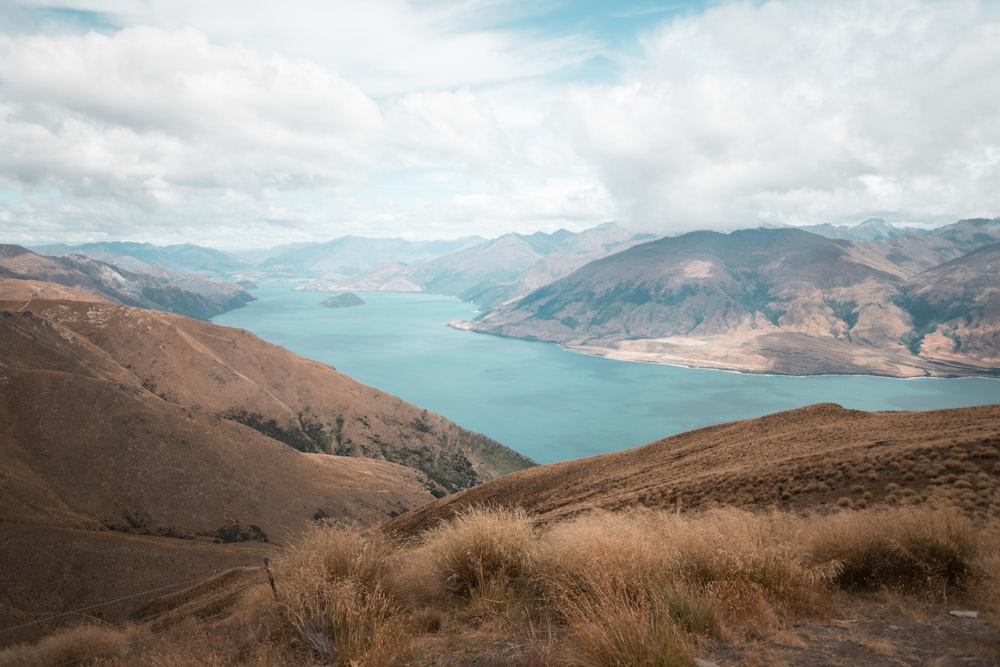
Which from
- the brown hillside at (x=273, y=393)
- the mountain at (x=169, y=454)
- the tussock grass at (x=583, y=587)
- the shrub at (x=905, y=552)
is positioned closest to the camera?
the tussock grass at (x=583, y=587)

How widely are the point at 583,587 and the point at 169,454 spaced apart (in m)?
76.4

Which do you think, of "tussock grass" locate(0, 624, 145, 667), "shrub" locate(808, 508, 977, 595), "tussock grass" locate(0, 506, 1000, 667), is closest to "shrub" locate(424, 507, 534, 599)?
"tussock grass" locate(0, 506, 1000, 667)

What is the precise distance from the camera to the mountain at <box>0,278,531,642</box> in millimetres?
42875

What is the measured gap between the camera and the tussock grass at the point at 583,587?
17.5 ft

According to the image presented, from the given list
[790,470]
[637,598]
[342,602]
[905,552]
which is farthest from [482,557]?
[790,470]

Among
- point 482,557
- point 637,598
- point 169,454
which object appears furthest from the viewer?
point 169,454

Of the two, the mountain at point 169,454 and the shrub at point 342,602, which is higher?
the shrub at point 342,602

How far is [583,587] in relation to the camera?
6.33 meters

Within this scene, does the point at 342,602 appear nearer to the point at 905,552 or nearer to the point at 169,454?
the point at 905,552

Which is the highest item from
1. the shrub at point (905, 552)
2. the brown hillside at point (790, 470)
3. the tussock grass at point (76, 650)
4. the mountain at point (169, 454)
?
the shrub at point (905, 552)

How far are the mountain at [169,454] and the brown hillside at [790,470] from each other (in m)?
9.09

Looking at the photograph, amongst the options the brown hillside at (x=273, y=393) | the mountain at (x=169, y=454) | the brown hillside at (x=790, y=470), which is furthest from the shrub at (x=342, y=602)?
the brown hillside at (x=273, y=393)

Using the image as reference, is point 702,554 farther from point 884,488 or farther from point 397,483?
point 397,483

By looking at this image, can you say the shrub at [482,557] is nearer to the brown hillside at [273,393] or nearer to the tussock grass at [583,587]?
the tussock grass at [583,587]
